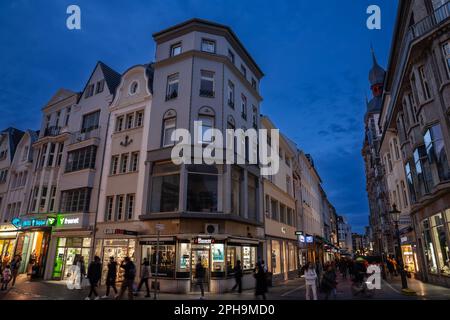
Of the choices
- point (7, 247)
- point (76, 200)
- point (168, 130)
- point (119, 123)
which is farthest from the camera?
point (7, 247)

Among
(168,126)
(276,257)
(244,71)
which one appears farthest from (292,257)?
(168,126)

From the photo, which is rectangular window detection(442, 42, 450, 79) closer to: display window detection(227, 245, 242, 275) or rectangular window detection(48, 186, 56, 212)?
display window detection(227, 245, 242, 275)

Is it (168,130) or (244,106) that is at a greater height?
(244,106)

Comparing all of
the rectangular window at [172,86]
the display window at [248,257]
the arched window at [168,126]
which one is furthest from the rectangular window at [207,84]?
the display window at [248,257]

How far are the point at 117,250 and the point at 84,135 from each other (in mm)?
11264

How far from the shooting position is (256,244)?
22.7m

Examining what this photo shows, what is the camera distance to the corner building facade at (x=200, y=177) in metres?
18.2

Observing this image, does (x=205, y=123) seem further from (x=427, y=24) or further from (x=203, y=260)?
(x=427, y=24)

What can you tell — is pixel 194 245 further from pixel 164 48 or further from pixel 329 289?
pixel 164 48

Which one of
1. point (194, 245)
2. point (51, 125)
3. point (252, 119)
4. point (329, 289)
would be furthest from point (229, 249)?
point (51, 125)

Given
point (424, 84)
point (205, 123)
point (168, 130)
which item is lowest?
point (168, 130)

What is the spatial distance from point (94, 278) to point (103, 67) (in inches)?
828

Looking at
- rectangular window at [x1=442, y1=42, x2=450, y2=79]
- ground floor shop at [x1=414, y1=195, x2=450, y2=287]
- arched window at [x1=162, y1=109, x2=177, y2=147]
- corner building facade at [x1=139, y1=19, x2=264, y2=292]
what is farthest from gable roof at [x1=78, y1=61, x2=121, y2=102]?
ground floor shop at [x1=414, y1=195, x2=450, y2=287]

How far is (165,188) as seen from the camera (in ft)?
66.0
